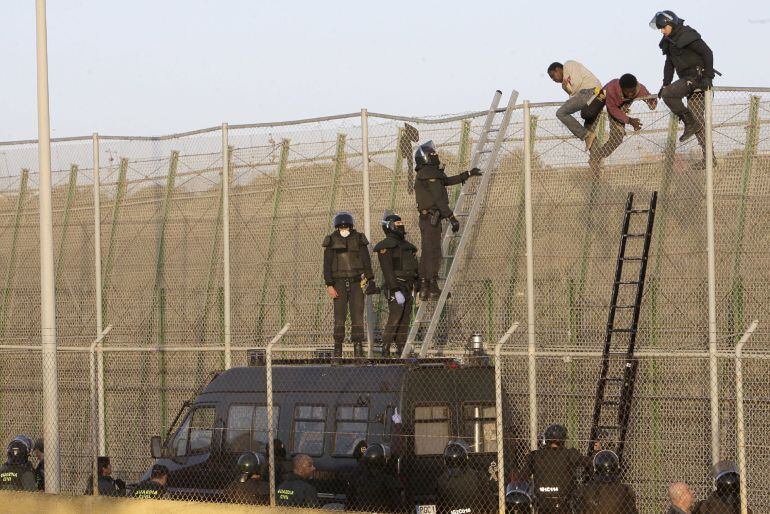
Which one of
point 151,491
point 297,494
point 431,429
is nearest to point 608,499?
point 431,429

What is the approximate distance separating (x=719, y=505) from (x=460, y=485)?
8.81 ft

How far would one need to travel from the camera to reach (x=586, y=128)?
17.3 m

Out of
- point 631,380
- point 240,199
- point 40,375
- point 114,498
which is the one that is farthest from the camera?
point 40,375

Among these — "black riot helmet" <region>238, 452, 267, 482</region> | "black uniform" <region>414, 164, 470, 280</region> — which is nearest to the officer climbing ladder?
"black uniform" <region>414, 164, 470, 280</region>

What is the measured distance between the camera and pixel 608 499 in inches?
493

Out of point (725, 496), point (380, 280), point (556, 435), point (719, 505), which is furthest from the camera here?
point (380, 280)

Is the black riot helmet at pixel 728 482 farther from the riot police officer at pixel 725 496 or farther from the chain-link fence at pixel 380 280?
the chain-link fence at pixel 380 280

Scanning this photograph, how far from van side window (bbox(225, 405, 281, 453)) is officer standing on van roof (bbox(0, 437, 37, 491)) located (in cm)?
228

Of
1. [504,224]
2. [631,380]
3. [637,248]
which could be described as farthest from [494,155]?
[631,380]

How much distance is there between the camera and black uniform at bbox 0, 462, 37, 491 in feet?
53.8

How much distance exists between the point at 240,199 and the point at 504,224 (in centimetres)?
483

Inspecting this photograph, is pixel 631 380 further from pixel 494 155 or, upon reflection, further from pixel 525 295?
pixel 494 155

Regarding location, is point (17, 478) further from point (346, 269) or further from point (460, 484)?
point (460, 484)

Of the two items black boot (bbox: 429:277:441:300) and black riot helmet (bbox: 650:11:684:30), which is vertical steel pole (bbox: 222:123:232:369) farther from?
black riot helmet (bbox: 650:11:684:30)
